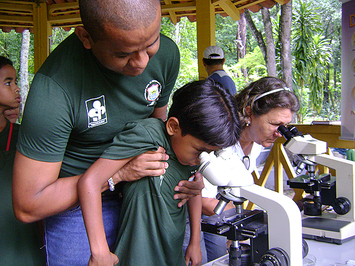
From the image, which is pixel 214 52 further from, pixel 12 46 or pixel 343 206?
pixel 12 46

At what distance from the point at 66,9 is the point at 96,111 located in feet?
13.0

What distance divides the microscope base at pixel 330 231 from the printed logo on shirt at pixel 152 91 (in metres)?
0.98

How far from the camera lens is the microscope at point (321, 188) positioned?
5.23ft

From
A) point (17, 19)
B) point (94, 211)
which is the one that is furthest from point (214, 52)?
point (17, 19)

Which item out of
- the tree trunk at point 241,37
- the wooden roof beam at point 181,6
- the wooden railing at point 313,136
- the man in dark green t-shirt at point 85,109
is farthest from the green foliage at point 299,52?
the man in dark green t-shirt at point 85,109

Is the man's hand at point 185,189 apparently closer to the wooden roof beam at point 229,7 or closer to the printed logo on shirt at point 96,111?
the printed logo on shirt at point 96,111

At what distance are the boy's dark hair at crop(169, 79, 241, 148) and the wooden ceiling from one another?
292cm

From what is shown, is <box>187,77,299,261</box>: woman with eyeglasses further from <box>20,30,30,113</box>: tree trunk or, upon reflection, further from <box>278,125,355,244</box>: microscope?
<box>20,30,30,113</box>: tree trunk

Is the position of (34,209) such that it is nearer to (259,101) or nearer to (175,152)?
(175,152)

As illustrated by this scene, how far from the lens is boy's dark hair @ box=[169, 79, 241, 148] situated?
1234mm

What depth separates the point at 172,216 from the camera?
1310 mm

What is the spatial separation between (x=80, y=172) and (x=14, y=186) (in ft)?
0.82

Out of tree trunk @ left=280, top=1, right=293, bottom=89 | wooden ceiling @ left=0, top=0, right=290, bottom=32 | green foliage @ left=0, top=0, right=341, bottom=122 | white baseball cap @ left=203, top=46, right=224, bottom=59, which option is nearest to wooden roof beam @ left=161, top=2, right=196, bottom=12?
wooden ceiling @ left=0, top=0, right=290, bottom=32

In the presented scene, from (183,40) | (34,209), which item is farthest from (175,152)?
(183,40)
